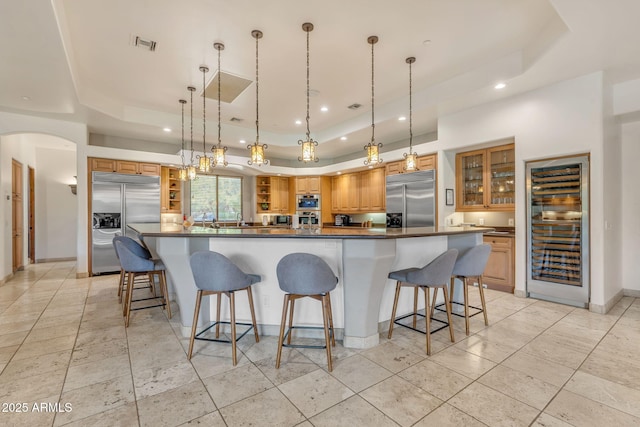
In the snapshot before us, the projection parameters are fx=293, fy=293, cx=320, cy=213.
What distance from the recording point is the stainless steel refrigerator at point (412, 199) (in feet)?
17.3

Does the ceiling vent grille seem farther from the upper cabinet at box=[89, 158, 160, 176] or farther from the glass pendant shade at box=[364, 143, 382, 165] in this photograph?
the upper cabinet at box=[89, 158, 160, 176]

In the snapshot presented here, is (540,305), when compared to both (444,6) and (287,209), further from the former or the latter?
(287,209)

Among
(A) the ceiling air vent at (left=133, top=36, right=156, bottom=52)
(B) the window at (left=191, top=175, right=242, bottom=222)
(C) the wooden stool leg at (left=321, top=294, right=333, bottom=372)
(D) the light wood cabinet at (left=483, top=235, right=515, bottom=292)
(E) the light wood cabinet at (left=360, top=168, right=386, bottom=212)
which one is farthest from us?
(B) the window at (left=191, top=175, right=242, bottom=222)

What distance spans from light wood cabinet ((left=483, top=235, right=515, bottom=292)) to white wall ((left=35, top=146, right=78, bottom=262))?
9.40 m

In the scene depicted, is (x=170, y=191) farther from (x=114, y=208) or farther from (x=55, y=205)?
(x=55, y=205)

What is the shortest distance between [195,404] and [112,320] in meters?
2.09

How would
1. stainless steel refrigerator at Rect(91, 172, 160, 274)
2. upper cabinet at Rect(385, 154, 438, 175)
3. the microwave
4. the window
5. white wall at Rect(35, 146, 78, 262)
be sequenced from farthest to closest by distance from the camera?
the microwave < the window < white wall at Rect(35, 146, 78, 262) < stainless steel refrigerator at Rect(91, 172, 160, 274) < upper cabinet at Rect(385, 154, 438, 175)

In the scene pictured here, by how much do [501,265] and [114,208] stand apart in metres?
6.87

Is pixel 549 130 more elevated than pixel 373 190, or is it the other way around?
pixel 549 130

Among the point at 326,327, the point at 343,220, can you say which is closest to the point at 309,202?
the point at 343,220

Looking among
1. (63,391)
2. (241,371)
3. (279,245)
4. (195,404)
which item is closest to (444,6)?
(279,245)

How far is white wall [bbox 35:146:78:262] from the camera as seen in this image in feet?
23.4

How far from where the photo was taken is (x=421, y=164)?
213 inches

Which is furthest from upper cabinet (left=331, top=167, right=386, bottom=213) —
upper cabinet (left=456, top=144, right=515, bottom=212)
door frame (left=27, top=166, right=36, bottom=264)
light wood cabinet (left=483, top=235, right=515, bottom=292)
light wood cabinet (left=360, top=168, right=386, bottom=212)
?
door frame (left=27, top=166, right=36, bottom=264)
